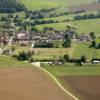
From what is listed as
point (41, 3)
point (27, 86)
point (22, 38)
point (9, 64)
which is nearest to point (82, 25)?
point (22, 38)

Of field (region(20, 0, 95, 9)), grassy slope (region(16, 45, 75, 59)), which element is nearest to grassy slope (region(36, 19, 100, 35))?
field (region(20, 0, 95, 9))

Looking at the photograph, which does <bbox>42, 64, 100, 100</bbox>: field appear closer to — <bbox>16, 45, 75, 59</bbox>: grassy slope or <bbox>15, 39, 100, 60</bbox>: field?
<bbox>15, 39, 100, 60</bbox>: field

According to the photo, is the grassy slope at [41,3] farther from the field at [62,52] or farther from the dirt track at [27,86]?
the dirt track at [27,86]

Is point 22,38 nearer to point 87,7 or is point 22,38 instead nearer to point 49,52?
point 49,52

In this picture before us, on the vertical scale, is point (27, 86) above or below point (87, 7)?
below

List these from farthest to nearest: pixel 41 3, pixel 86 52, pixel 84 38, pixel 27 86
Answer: pixel 41 3 < pixel 84 38 < pixel 86 52 < pixel 27 86
